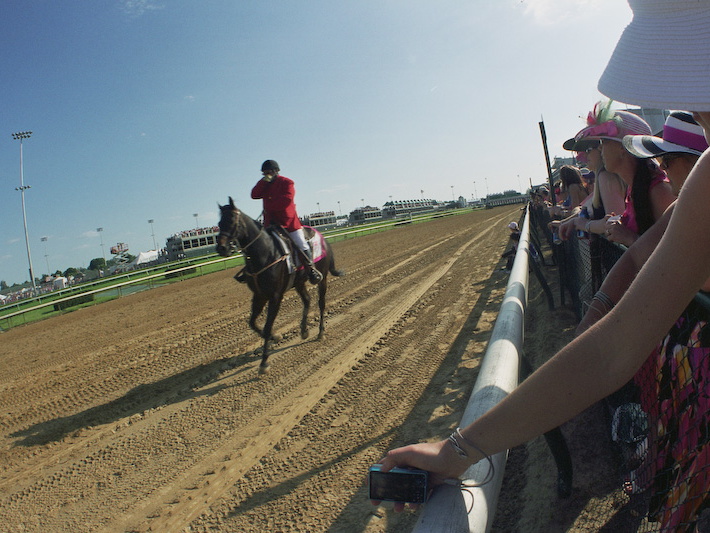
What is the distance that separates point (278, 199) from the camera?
22.8 feet

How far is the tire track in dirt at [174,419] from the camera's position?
3.37m

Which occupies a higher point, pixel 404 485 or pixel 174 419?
pixel 404 485

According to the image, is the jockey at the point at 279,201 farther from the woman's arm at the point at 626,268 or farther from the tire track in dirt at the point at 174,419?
the woman's arm at the point at 626,268

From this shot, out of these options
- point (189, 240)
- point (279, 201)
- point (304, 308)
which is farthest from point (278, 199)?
point (189, 240)

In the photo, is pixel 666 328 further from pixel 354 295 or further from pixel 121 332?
pixel 121 332

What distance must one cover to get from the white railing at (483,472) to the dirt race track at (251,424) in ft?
3.63

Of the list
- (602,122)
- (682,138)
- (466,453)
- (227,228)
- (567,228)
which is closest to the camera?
(466,453)

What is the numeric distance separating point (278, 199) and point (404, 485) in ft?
20.5

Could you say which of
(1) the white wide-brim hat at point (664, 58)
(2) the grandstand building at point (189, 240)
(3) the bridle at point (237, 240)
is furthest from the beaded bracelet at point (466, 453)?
(2) the grandstand building at point (189, 240)

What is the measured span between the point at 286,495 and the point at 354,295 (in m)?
6.96

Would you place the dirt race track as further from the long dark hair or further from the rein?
the long dark hair

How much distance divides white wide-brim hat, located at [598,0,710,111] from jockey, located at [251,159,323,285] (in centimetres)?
598

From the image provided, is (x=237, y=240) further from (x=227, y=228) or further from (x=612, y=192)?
(x=612, y=192)

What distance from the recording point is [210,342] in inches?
300
